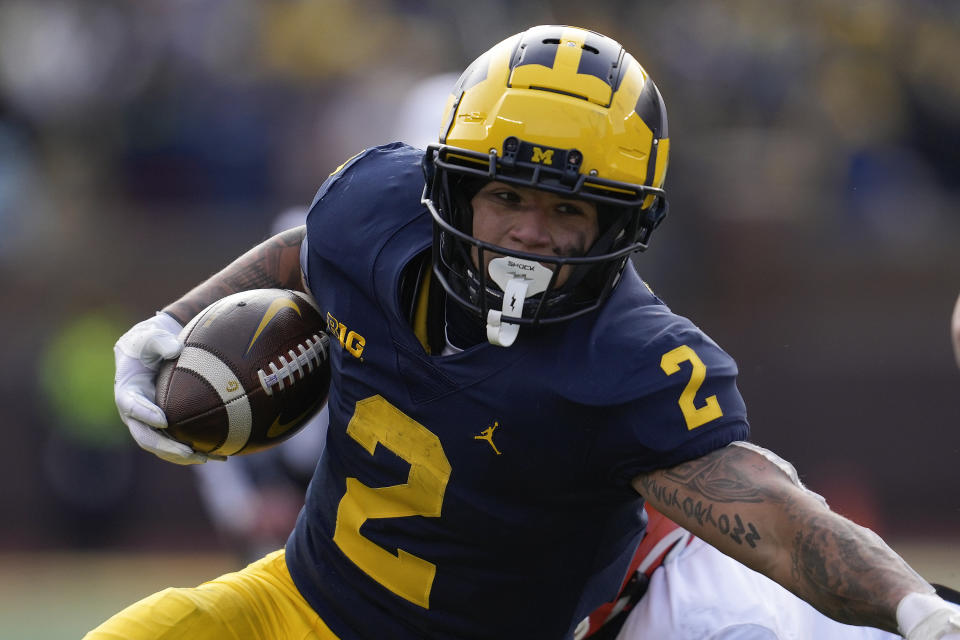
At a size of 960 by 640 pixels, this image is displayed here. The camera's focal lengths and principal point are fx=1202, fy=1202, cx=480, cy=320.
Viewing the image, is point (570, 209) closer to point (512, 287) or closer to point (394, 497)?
point (512, 287)

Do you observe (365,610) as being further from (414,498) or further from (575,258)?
(575,258)

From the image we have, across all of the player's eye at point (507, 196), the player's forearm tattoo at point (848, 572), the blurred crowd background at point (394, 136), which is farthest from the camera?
the blurred crowd background at point (394, 136)

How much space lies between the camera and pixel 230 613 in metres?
2.62

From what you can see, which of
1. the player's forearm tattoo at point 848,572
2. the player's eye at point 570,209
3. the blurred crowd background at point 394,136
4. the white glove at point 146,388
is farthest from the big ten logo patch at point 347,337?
the blurred crowd background at point 394,136

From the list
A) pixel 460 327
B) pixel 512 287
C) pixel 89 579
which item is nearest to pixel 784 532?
pixel 512 287

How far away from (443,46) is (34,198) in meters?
2.83

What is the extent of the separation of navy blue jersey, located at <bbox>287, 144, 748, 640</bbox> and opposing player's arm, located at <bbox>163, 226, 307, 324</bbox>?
8.6 inches

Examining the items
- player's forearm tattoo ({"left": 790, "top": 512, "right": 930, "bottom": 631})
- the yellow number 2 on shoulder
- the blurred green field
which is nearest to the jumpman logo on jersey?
the yellow number 2 on shoulder

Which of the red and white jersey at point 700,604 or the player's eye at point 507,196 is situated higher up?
the player's eye at point 507,196

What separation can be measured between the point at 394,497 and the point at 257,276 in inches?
30.3

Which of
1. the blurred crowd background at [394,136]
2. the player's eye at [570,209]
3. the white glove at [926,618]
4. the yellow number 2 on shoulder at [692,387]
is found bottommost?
the blurred crowd background at [394,136]

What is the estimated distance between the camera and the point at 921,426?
698 centimetres

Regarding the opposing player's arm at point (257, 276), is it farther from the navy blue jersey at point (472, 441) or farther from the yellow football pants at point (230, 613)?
the yellow football pants at point (230, 613)

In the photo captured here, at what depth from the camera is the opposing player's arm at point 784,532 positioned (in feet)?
6.25
